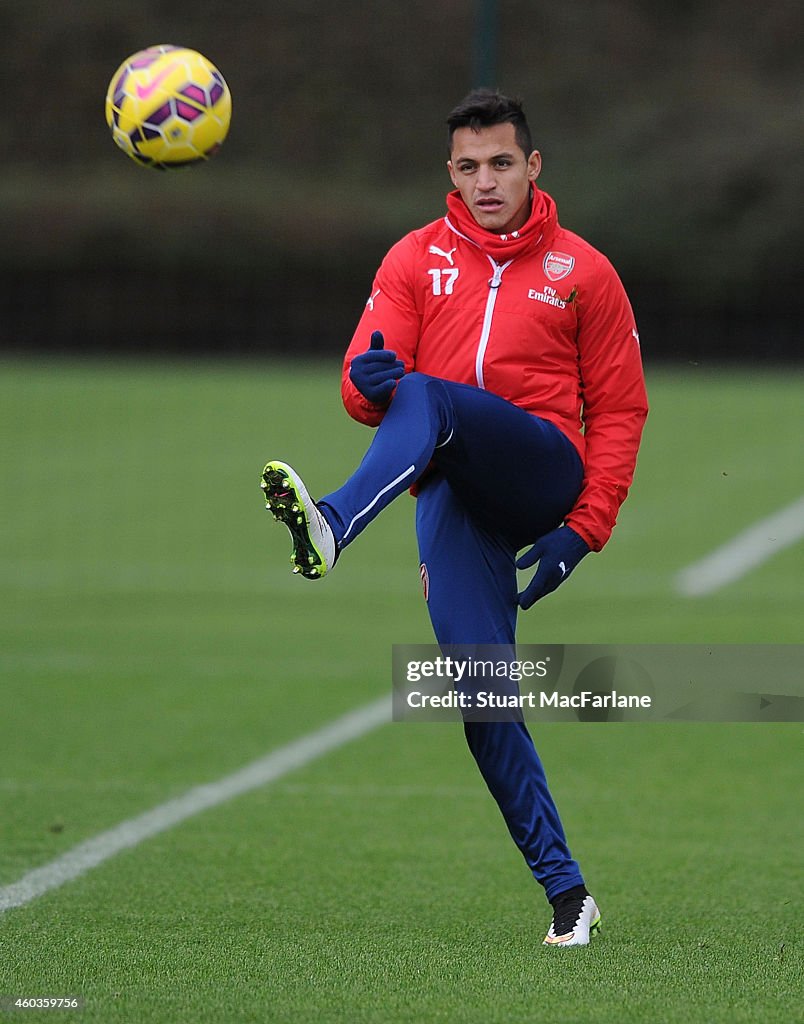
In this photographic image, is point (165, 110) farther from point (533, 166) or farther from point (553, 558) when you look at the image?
point (553, 558)

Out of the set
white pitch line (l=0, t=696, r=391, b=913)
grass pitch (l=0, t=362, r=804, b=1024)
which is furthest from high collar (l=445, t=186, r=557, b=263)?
white pitch line (l=0, t=696, r=391, b=913)

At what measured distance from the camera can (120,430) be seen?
2336 centimetres

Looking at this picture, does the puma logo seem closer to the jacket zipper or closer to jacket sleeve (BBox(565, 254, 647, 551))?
the jacket zipper

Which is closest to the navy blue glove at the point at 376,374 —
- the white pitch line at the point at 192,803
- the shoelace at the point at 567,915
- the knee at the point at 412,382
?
the knee at the point at 412,382

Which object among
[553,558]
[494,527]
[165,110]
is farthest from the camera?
[165,110]

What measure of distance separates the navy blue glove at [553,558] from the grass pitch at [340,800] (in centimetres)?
93

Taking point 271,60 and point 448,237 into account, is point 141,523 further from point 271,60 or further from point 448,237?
point 271,60

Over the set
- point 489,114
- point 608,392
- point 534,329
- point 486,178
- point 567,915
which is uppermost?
point 489,114

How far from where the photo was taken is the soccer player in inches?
198

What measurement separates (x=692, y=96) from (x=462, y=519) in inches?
1941

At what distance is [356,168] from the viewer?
4884 centimetres

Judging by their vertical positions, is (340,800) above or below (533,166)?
below

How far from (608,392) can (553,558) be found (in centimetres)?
51

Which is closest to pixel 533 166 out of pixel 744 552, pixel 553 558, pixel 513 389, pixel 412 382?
pixel 513 389
